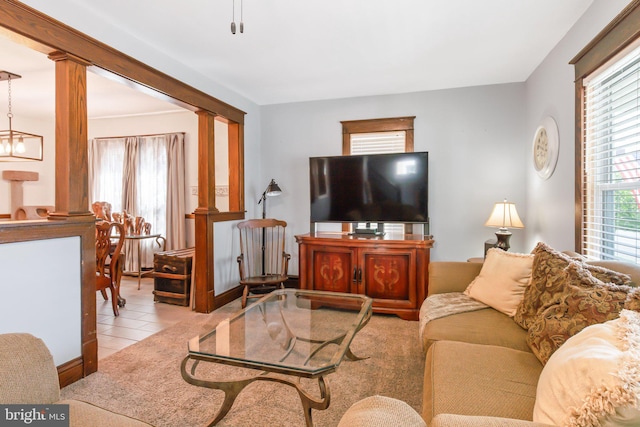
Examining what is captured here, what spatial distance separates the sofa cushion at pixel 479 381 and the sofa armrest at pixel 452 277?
35.2 inches

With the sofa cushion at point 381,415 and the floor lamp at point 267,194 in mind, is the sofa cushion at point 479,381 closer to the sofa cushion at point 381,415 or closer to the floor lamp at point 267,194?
the sofa cushion at point 381,415

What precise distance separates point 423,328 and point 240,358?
3.50 ft

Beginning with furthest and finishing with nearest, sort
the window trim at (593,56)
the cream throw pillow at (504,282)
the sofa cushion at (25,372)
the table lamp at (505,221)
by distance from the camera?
the table lamp at (505,221), the cream throw pillow at (504,282), the window trim at (593,56), the sofa cushion at (25,372)

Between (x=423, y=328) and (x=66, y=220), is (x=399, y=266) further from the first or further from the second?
(x=66, y=220)

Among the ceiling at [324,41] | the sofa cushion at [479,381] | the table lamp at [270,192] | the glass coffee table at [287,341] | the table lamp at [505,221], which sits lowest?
the glass coffee table at [287,341]

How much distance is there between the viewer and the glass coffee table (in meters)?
1.54

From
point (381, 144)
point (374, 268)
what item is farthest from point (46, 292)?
point (381, 144)

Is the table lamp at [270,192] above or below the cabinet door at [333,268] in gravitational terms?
above

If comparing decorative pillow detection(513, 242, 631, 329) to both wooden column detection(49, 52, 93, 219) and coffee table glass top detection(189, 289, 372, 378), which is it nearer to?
coffee table glass top detection(189, 289, 372, 378)

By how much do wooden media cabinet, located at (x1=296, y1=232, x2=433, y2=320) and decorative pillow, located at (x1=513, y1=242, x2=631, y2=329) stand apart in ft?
4.52

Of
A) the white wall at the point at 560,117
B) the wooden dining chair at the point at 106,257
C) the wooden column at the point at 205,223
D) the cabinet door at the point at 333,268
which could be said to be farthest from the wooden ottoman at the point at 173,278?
the white wall at the point at 560,117

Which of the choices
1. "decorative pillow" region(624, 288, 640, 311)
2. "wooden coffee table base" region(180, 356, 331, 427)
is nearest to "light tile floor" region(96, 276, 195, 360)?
"wooden coffee table base" region(180, 356, 331, 427)

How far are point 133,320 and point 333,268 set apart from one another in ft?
6.75

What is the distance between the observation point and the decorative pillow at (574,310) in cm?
131
